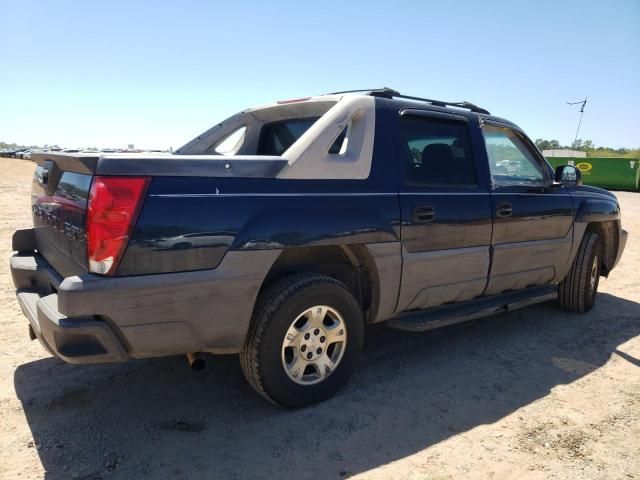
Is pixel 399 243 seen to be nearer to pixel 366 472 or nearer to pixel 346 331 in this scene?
pixel 346 331

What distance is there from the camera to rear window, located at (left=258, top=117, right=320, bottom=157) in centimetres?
403

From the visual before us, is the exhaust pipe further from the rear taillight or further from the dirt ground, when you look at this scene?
the rear taillight

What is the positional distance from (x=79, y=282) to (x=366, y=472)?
170 cm

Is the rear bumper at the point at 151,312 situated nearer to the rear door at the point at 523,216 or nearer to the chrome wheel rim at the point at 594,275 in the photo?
the rear door at the point at 523,216

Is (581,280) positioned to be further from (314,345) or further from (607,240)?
(314,345)

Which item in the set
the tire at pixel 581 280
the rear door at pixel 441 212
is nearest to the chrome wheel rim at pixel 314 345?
the rear door at pixel 441 212

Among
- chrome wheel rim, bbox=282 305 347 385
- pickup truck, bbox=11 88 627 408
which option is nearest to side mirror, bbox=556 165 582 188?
pickup truck, bbox=11 88 627 408

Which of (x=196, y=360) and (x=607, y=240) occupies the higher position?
(x=607, y=240)

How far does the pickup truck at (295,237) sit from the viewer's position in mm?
2416

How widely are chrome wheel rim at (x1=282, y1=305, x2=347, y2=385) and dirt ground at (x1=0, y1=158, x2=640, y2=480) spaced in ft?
0.76

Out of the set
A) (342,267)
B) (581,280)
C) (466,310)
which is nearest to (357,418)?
(342,267)

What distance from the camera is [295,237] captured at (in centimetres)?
285

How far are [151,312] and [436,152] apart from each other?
2.44m

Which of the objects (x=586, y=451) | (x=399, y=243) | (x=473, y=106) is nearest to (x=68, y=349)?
(x=399, y=243)
